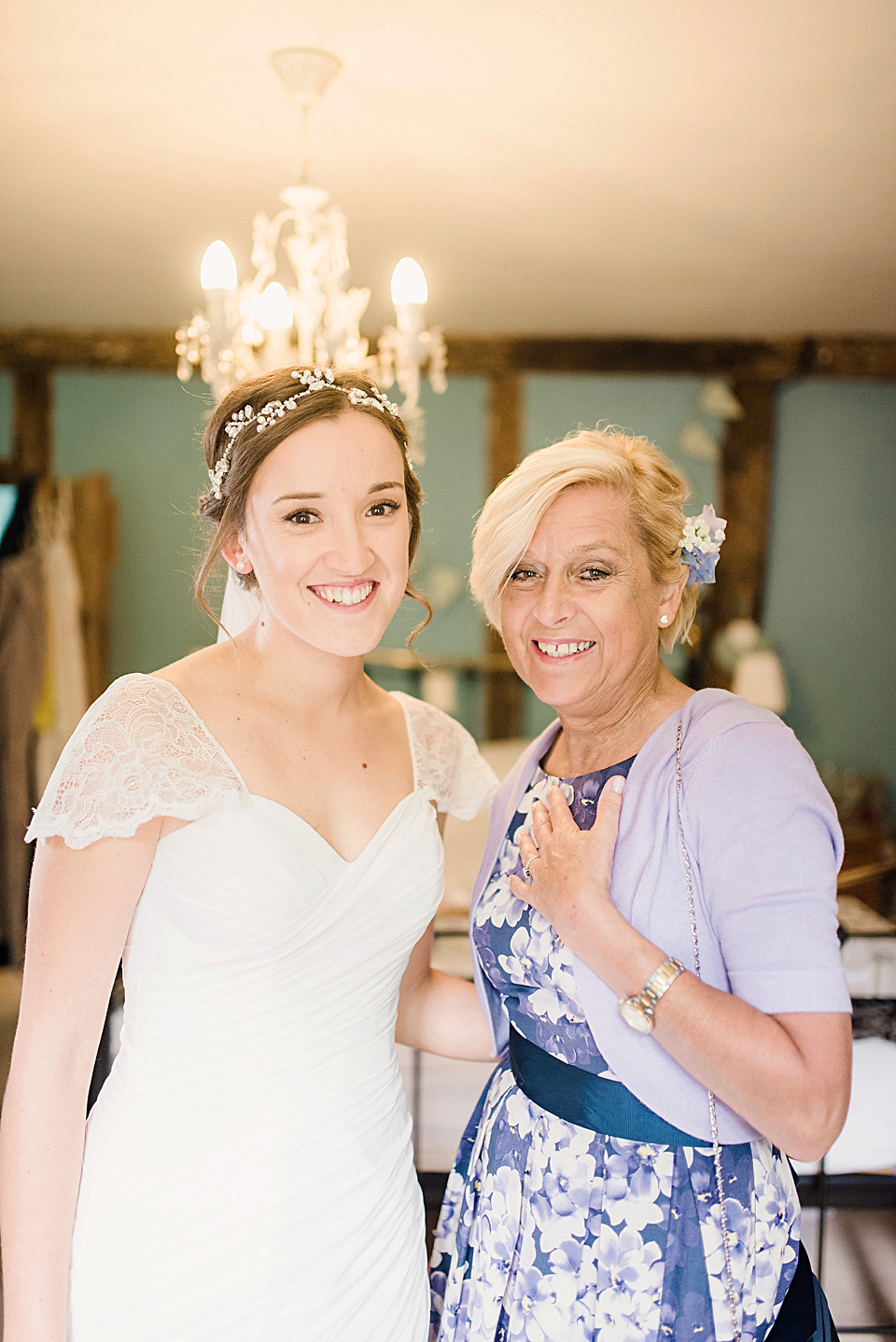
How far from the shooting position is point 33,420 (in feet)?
20.7

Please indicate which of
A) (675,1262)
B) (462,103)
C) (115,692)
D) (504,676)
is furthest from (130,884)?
(504,676)

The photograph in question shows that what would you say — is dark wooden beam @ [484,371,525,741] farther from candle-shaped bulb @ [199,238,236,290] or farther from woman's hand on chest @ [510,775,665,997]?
woman's hand on chest @ [510,775,665,997]

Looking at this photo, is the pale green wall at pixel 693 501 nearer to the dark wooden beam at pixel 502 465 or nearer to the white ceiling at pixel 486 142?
the dark wooden beam at pixel 502 465

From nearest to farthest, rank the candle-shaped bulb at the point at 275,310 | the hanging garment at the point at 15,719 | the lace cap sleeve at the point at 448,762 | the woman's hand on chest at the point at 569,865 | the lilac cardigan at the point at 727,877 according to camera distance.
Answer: the lilac cardigan at the point at 727,877, the woman's hand on chest at the point at 569,865, the lace cap sleeve at the point at 448,762, the candle-shaped bulb at the point at 275,310, the hanging garment at the point at 15,719

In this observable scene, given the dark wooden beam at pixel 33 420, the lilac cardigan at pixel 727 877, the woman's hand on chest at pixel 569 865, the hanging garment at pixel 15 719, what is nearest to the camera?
the lilac cardigan at pixel 727 877

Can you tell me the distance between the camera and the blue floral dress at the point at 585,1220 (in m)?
1.34

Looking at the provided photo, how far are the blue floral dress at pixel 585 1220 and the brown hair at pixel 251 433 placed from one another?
1.85 ft

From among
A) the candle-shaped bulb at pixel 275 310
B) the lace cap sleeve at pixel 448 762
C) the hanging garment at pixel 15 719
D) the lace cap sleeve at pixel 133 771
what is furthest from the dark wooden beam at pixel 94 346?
the lace cap sleeve at pixel 133 771

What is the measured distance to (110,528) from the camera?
20.4ft

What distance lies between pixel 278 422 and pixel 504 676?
503cm

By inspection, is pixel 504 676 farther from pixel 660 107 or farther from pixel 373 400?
pixel 373 400

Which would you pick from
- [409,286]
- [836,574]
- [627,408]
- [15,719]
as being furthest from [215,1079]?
[836,574]

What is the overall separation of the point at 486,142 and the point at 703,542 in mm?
2142

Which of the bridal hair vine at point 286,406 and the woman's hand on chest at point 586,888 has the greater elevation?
→ the bridal hair vine at point 286,406
